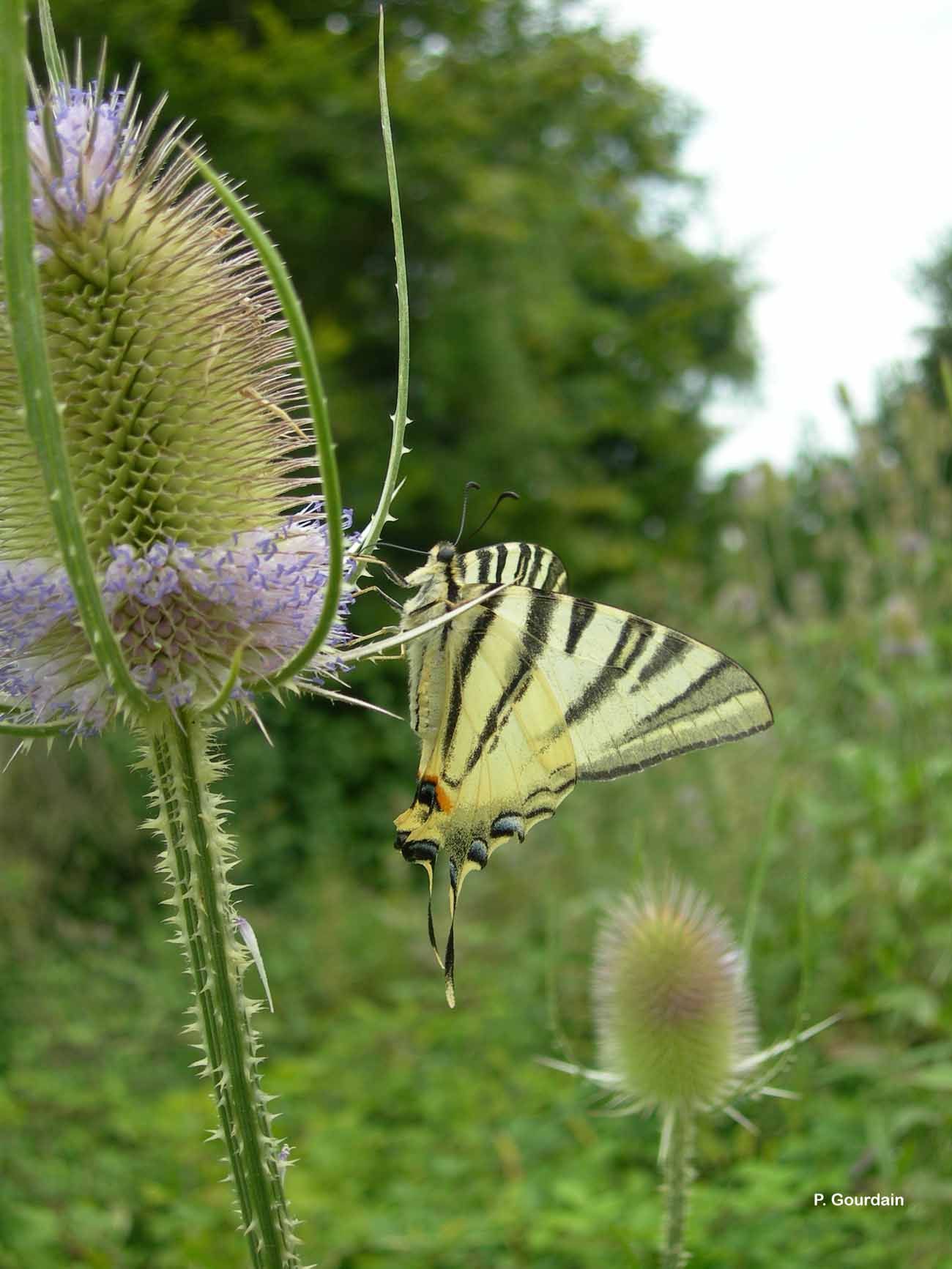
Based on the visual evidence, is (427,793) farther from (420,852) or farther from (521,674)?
(521,674)

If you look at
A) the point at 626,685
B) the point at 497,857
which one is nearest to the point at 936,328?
the point at 497,857

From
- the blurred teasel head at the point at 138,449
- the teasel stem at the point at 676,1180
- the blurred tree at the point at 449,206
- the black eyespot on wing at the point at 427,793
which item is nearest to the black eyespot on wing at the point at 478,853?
the black eyespot on wing at the point at 427,793

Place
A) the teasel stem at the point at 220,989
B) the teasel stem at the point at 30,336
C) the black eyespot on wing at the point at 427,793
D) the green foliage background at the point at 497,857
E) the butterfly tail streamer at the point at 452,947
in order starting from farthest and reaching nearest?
the green foliage background at the point at 497,857
the black eyespot on wing at the point at 427,793
the butterfly tail streamer at the point at 452,947
the teasel stem at the point at 220,989
the teasel stem at the point at 30,336

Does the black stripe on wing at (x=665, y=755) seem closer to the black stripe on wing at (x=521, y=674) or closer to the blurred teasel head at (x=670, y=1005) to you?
the black stripe on wing at (x=521, y=674)

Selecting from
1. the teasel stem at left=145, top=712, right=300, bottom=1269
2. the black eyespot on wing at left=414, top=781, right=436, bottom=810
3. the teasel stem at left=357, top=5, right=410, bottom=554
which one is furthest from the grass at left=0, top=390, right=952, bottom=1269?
the teasel stem at left=357, top=5, right=410, bottom=554

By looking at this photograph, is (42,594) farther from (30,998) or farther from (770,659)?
(770,659)

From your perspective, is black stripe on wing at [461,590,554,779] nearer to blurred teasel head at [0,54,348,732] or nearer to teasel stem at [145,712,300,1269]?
blurred teasel head at [0,54,348,732]

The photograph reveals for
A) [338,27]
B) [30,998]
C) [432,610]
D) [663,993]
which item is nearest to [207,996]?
[432,610]
